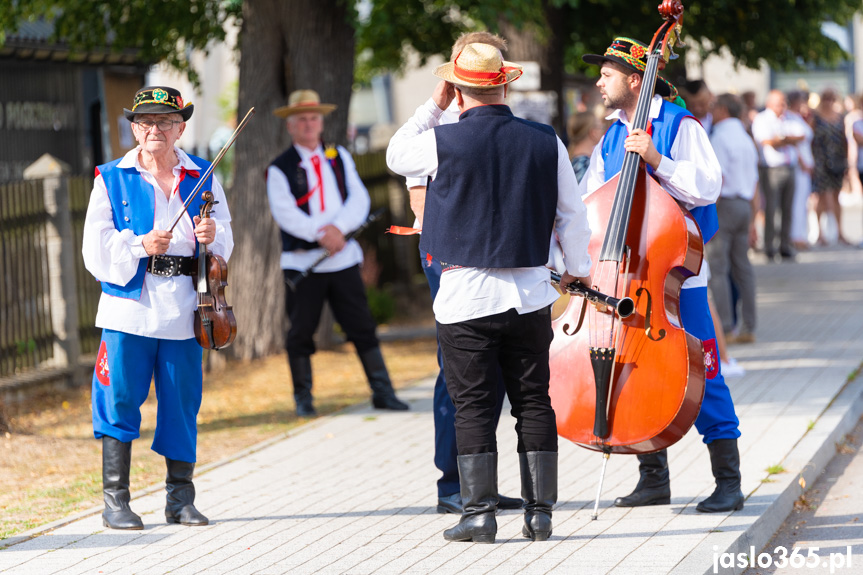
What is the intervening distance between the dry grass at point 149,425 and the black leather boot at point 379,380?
38 centimetres

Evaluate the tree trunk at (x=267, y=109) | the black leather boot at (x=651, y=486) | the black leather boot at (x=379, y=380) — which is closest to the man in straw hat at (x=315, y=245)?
the black leather boot at (x=379, y=380)

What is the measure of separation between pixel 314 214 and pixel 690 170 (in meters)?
3.50

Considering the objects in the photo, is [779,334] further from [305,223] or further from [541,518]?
[541,518]

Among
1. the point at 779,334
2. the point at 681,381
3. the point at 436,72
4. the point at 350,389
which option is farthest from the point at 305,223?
the point at 779,334

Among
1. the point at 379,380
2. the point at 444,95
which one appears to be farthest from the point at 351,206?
the point at 444,95

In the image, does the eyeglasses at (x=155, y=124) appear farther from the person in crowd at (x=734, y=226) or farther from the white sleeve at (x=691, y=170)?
the person in crowd at (x=734, y=226)

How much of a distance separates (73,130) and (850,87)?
69.3 ft

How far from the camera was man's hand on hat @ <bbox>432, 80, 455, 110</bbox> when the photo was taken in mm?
4973

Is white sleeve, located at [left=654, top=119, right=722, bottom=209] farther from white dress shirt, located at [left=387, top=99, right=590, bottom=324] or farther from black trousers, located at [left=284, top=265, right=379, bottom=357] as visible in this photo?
black trousers, located at [left=284, top=265, right=379, bottom=357]

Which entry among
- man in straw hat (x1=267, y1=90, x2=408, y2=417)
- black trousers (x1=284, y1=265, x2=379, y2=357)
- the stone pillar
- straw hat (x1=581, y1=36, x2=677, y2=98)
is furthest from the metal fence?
straw hat (x1=581, y1=36, x2=677, y2=98)

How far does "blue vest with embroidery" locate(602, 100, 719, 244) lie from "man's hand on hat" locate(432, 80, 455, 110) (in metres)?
0.77

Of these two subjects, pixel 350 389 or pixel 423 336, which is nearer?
pixel 350 389

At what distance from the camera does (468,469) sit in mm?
4797

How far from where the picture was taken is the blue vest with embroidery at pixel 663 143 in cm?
516
